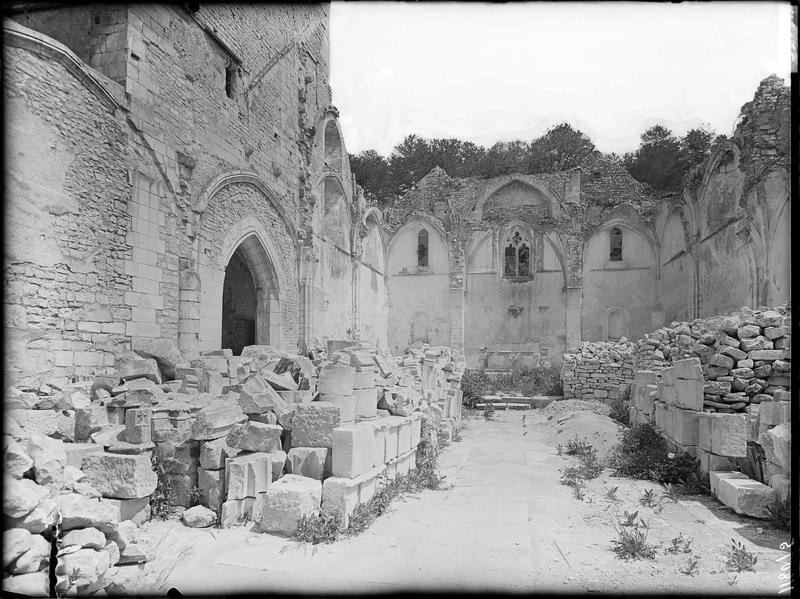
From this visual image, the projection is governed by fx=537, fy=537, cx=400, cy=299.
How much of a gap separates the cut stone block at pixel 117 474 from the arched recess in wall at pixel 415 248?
19.5m

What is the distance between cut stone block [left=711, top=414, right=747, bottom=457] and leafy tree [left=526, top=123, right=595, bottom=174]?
2718cm

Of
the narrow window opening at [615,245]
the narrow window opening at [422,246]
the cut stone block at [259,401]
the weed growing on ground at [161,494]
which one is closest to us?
the weed growing on ground at [161,494]

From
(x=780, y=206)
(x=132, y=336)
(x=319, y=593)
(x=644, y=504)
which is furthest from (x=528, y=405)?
(x=319, y=593)

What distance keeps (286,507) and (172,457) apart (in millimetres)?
1490

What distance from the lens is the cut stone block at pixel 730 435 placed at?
6.08 m

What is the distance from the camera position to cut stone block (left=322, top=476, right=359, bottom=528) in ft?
16.3

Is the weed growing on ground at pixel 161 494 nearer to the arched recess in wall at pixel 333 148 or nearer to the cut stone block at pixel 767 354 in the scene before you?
the cut stone block at pixel 767 354

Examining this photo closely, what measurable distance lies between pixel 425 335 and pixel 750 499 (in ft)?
61.0

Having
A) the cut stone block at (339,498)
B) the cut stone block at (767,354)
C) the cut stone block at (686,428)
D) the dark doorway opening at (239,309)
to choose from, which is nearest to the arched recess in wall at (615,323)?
the dark doorway opening at (239,309)

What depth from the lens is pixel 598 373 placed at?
622 inches

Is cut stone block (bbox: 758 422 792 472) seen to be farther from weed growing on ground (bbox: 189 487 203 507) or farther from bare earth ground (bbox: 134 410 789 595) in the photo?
weed growing on ground (bbox: 189 487 203 507)

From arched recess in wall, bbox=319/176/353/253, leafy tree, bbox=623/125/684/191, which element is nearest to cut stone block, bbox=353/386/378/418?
arched recess in wall, bbox=319/176/353/253

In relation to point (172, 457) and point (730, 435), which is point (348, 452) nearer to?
point (172, 457)

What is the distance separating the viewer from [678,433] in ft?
24.2
